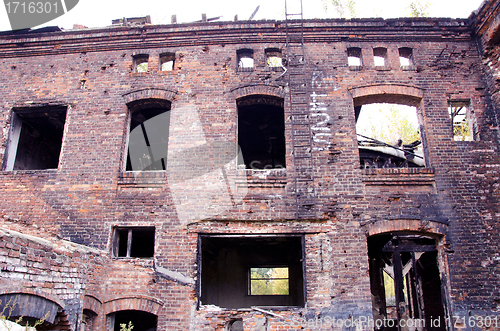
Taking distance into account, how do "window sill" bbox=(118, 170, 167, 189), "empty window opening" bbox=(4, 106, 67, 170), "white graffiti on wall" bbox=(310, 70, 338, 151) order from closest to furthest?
"window sill" bbox=(118, 170, 167, 189) → "white graffiti on wall" bbox=(310, 70, 338, 151) → "empty window opening" bbox=(4, 106, 67, 170)

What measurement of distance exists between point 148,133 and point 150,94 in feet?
12.4

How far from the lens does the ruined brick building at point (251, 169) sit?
703cm

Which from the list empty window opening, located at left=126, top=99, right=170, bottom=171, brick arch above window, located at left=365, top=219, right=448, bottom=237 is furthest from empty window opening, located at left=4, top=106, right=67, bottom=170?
brick arch above window, located at left=365, top=219, right=448, bottom=237

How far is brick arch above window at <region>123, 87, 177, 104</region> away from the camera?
27.7ft

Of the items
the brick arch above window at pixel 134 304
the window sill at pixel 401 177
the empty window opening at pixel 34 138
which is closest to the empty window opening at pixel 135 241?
the brick arch above window at pixel 134 304

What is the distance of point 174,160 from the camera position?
7.96 m

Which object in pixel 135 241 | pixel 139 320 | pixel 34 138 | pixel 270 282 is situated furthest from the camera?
pixel 270 282

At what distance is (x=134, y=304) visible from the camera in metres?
7.06

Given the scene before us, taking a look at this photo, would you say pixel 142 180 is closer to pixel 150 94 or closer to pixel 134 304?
pixel 150 94

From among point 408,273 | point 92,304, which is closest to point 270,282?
point 408,273

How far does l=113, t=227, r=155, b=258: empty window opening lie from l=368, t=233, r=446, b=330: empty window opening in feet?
21.1

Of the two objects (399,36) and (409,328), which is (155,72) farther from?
(409,328)

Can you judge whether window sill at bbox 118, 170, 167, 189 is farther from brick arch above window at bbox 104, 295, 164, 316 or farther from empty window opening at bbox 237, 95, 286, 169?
empty window opening at bbox 237, 95, 286, 169

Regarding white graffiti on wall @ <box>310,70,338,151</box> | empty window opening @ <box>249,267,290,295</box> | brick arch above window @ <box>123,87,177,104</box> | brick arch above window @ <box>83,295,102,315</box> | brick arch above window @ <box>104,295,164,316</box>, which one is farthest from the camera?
empty window opening @ <box>249,267,290,295</box>
